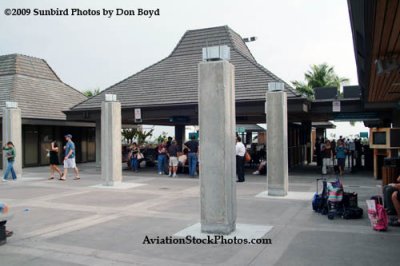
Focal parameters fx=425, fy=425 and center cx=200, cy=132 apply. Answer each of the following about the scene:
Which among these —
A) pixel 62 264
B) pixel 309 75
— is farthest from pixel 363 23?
pixel 309 75

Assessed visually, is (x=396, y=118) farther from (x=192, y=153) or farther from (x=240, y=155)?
(x=192, y=153)

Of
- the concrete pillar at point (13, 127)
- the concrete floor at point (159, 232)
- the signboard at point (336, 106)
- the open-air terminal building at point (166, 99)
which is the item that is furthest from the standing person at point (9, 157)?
the signboard at point (336, 106)

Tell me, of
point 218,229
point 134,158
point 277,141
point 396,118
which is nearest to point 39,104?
point 134,158

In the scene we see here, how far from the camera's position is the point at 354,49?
8.16 m

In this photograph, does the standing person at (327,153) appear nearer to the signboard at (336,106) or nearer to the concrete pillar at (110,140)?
the signboard at (336,106)

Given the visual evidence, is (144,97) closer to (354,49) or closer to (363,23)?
(354,49)

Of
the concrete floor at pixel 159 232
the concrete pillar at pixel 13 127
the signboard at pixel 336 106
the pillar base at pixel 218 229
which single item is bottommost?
the concrete floor at pixel 159 232

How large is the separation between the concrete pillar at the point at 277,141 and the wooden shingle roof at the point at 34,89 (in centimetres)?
1517

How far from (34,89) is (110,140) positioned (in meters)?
13.9

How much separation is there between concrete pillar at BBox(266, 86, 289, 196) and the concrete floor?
0.69 metres

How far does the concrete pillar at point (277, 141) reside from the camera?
36.5ft

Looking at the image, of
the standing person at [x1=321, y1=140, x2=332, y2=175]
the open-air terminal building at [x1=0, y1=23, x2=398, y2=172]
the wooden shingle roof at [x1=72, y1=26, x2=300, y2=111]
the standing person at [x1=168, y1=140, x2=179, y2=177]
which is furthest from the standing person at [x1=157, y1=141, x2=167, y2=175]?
the standing person at [x1=321, y1=140, x2=332, y2=175]

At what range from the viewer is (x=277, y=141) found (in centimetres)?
1120

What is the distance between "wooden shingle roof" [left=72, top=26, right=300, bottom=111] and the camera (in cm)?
1812
